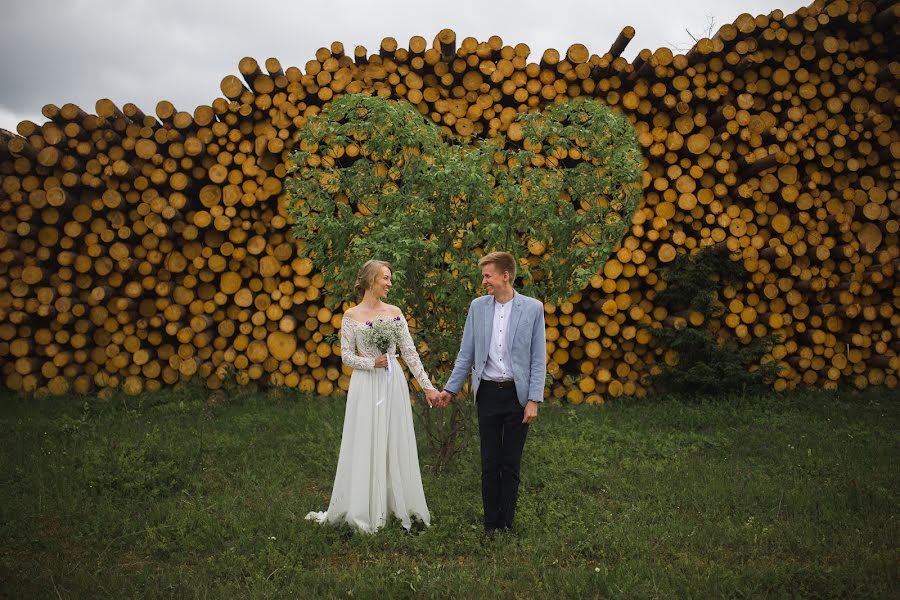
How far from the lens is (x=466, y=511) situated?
13.9 ft

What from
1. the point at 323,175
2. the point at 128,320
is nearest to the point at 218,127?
the point at 128,320

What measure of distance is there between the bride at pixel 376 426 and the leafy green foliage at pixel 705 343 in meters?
3.98

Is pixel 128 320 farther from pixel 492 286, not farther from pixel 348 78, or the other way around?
pixel 492 286

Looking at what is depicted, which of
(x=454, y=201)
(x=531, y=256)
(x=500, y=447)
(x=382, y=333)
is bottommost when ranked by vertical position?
(x=500, y=447)

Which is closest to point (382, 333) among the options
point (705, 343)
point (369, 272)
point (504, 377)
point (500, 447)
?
point (369, 272)

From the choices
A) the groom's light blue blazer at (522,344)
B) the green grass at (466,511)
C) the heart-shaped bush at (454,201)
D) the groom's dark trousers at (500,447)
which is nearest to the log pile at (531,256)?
the green grass at (466,511)

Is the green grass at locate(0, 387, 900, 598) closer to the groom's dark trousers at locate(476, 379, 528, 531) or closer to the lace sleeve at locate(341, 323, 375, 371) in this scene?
the groom's dark trousers at locate(476, 379, 528, 531)

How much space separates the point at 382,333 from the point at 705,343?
14.4ft

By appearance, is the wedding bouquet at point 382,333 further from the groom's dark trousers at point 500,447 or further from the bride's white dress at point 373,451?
the groom's dark trousers at point 500,447

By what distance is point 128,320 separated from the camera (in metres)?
7.29

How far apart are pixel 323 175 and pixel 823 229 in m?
6.08

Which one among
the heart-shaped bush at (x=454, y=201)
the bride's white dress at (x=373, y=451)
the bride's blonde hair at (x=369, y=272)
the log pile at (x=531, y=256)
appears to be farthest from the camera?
the log pile at (x=531, y=256)

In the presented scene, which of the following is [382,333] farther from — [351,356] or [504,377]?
[504,377]

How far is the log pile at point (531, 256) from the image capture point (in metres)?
7.18
